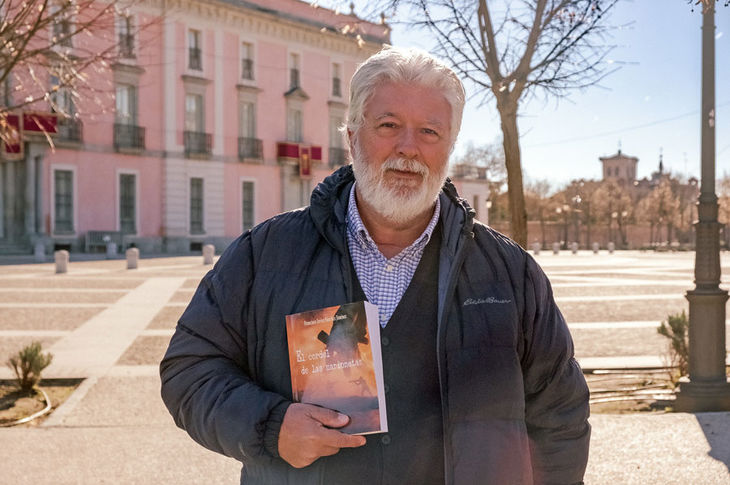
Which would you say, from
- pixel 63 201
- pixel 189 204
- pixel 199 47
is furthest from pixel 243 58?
pixel 63 201

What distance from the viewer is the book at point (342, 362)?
186 cm

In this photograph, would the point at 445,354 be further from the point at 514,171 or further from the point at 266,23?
the point at 266,23

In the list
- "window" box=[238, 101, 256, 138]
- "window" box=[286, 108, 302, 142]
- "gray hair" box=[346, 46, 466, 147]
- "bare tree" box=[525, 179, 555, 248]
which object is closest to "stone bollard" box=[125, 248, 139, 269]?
"window" box=[238, 101, 256, 138]

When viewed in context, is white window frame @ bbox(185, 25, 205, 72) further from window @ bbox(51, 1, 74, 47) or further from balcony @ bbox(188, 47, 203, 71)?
window @ bbox(51, 1, 74, 47)

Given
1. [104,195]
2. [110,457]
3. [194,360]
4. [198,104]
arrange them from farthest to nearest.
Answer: [198,104], [104,195], [110,457], [194,360]

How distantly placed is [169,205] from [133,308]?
21.9 metres

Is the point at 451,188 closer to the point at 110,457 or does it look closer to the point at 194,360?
the point at 194,360

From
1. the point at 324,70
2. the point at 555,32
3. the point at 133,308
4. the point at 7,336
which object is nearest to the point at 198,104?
the point at 324,70

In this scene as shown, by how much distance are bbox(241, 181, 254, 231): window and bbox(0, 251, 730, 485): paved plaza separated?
20.4 m

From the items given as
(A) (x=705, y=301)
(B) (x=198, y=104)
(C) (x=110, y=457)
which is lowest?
(C) (x=110, y=457)

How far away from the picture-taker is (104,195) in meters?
31.7

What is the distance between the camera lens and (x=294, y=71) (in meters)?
38.4

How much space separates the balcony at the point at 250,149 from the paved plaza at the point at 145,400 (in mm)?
20214

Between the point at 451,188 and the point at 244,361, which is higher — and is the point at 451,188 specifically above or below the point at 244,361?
above
